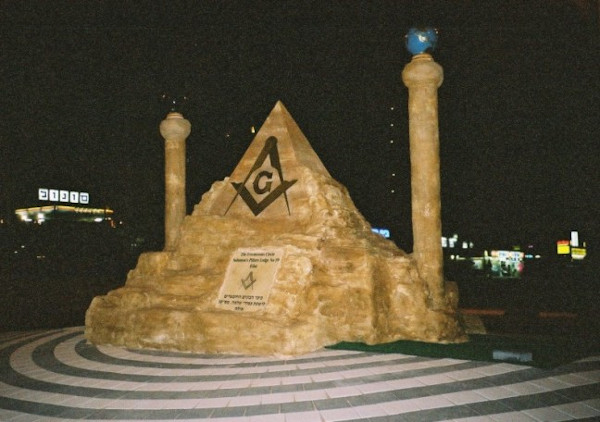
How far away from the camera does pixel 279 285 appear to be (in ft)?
25.1

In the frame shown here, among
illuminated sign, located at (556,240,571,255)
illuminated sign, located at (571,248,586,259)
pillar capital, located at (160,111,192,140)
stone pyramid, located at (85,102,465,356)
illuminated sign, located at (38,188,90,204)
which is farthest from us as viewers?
illuminated sign, located at (38,188,90,204)

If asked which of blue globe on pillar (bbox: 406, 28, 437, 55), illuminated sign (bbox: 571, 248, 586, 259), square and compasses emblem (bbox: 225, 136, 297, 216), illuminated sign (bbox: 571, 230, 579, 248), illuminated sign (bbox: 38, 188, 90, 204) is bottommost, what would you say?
illuminated sign (bbox: 571, 248, 586, 259)

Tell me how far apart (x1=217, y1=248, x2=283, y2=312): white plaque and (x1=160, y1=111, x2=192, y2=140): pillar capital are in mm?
4801

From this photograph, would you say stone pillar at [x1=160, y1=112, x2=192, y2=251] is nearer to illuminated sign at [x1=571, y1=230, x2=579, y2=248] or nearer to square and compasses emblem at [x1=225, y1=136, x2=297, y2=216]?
square and compasses emblem at [x1=225, y1=136, x2=297, y2=216]

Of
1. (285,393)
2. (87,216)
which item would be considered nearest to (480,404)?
(285,393)

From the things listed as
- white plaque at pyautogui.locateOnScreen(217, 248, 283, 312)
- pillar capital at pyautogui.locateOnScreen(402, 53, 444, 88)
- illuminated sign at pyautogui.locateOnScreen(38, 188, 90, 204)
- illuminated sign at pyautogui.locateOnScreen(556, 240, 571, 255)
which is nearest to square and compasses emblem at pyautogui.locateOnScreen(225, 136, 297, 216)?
white plaque at pyautogui.locateOnScreen(217, 248, 283, 312)

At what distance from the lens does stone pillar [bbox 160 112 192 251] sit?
11648 mm

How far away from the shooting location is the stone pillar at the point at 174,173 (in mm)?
11648

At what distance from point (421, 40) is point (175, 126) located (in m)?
6.55

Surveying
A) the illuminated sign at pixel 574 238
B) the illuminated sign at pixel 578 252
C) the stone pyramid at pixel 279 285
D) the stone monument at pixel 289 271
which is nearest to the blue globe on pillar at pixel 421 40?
the stone monument at pixel 289 271

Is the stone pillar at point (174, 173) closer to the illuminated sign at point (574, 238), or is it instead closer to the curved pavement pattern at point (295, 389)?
the curved pavement pattern at point (295, 389)

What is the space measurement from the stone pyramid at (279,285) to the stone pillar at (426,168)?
0.54 metres

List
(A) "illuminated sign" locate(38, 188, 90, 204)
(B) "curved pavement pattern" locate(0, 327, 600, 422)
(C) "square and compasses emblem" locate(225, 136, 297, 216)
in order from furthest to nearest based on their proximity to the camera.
→ (A) "illuminated sign" locate(38, 188, 90, 204), (C) "square and compasses emblem" locate(225, 136, 297, 216), (B) "curved pavement pattern" locate(0, 327, 600, 422)

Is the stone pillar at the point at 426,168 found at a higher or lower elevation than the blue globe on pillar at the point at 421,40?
lower
